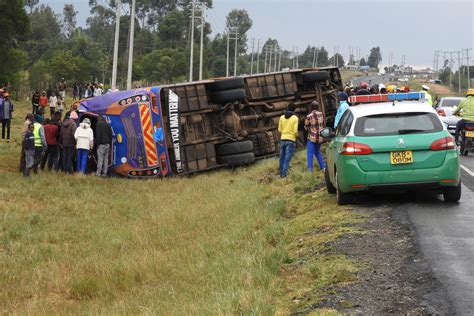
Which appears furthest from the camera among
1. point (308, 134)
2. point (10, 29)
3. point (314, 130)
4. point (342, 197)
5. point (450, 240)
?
point (10, 29)

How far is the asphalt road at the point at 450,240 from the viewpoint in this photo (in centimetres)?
Result: 668

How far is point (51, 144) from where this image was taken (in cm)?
2088

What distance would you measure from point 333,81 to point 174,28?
84716mm

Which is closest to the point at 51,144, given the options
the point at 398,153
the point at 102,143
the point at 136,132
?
the point at 102,143

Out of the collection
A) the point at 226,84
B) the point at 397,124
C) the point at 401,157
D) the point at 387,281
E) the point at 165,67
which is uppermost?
the point at 165,67

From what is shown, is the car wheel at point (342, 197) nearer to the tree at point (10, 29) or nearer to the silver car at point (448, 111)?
the silver car at point (448, 111)

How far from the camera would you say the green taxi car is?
36.1 feet

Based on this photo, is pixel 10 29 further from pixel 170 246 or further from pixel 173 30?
pixel 173 30

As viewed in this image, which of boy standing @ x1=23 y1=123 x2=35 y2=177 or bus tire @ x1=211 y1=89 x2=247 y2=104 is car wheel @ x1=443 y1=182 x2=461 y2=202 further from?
boy standing @ x1=23 y1=123 x2=35 y2=177

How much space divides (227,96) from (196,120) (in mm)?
1192

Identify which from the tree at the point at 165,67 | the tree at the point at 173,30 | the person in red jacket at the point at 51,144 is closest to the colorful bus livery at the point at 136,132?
the person in red jacket at the point at 51,144

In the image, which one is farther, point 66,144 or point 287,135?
point 66,144

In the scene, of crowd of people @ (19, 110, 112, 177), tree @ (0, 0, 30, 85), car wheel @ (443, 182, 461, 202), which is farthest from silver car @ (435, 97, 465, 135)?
tree @ (0, 0, 30, 85)

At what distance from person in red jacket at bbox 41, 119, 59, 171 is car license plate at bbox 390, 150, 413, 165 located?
12.3 meters
